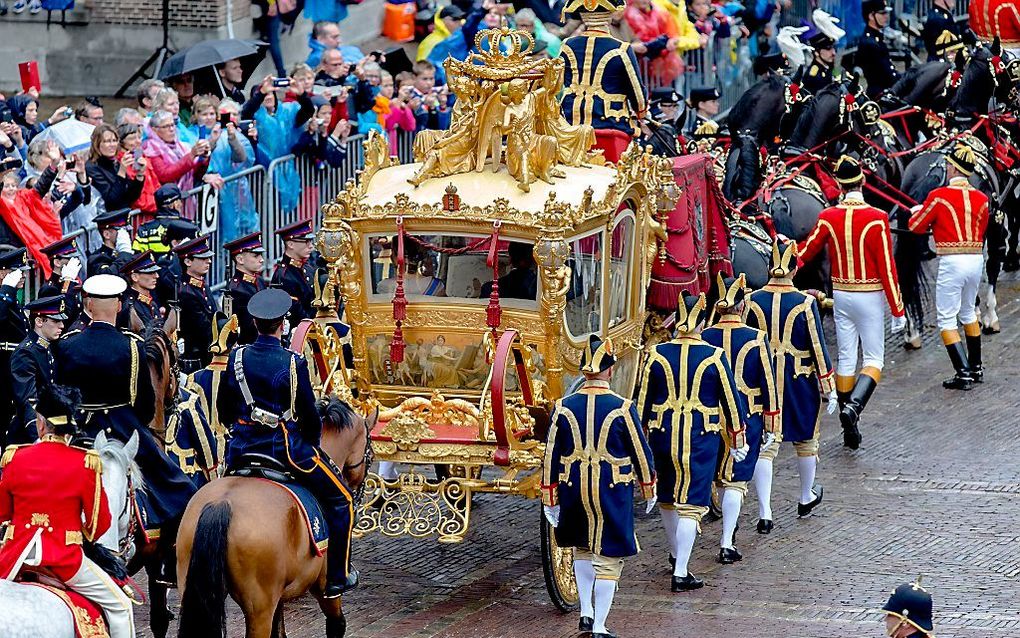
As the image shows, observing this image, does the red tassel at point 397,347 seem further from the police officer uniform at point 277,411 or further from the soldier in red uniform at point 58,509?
the soldier in red uniform at point 58,509

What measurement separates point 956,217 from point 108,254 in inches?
297

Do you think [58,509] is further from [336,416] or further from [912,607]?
[912,607]

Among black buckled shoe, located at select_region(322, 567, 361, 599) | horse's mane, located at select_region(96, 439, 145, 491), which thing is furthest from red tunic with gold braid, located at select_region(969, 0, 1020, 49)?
horse's mane, located at select_region(96, 439, 145, 491)

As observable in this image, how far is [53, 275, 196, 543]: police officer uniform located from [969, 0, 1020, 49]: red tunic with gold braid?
48.7 ft

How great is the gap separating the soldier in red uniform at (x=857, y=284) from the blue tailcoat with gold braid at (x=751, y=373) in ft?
8.26

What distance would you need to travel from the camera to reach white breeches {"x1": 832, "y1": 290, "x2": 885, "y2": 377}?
17312mm

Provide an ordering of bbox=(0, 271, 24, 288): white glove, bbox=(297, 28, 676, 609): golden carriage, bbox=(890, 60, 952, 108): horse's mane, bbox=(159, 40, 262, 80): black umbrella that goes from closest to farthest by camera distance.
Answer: bbox=(297, 28, 676, 609): golden carriage < bbox=(0, 271, 24, 288): white glove < bbox=(159, 40, 262, 80): black umbrella < bbox=(890, 60, 952, 108): horse's mane

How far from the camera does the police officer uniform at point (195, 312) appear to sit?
1555 centimetres

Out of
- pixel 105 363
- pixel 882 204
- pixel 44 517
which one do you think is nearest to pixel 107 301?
pixel 105 363

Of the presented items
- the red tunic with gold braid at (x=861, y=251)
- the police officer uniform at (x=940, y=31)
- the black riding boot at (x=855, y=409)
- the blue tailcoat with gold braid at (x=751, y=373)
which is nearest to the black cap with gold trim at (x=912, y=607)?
the blue tailcoat with gold braid at (x=751, y=373)

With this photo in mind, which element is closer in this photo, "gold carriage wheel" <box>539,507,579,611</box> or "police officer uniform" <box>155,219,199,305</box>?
"gold carriage wheel" <box>539,507,579,611</box>

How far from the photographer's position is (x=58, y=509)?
1043 cm

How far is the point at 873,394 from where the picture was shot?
738 inches

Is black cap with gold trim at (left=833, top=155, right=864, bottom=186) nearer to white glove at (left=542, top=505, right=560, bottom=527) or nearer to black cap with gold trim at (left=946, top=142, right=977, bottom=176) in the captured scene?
black cap with gold trim at (left=946, top=142, right=977, bottom=176)
